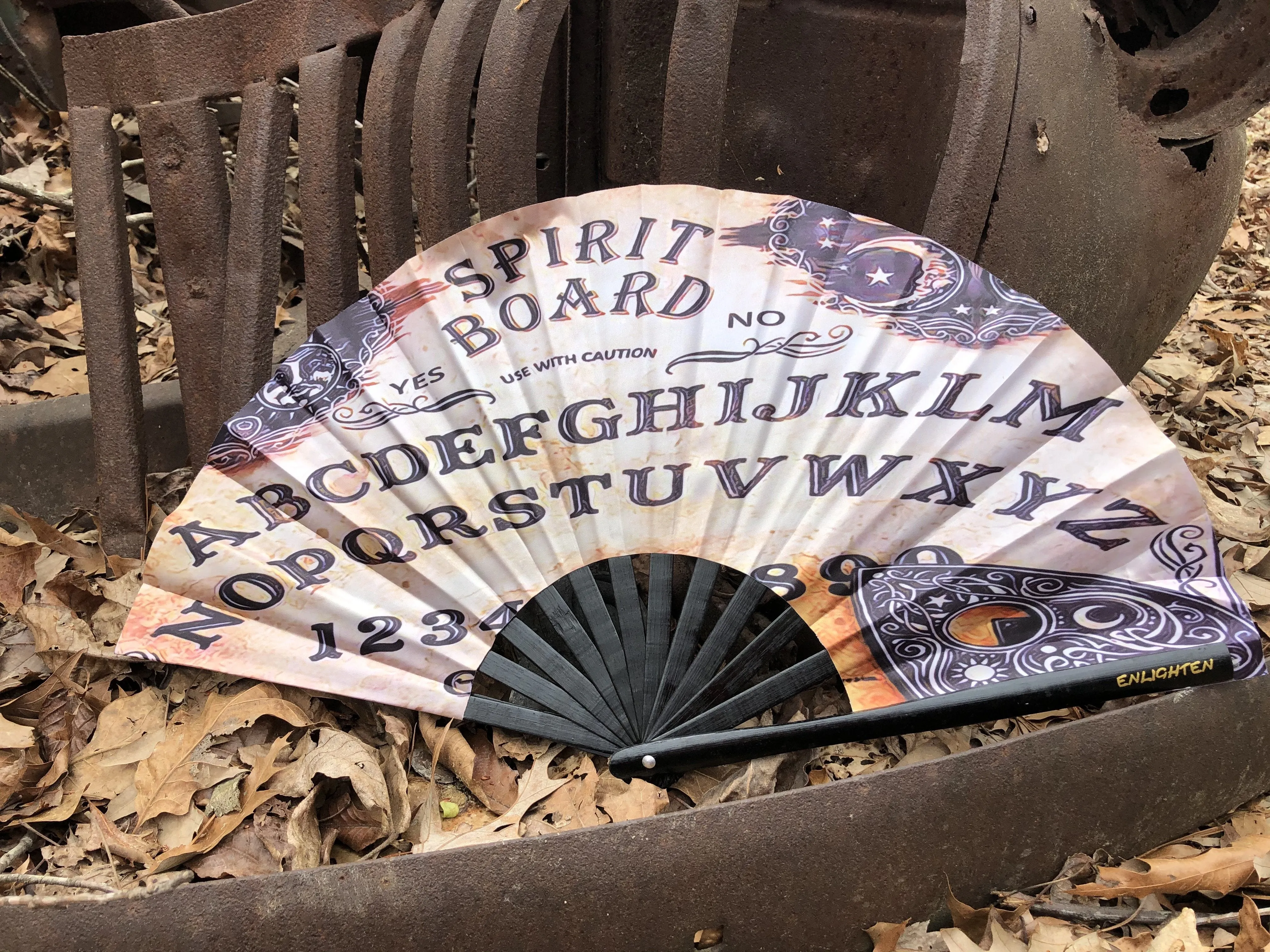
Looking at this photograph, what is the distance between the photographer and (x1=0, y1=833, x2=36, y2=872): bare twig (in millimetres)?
1663

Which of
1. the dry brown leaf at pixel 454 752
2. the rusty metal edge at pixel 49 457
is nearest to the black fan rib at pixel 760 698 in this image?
the dry brown leaf at pixel 454 752

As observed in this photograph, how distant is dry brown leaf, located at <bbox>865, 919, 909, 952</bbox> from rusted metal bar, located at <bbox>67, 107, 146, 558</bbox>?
172cm

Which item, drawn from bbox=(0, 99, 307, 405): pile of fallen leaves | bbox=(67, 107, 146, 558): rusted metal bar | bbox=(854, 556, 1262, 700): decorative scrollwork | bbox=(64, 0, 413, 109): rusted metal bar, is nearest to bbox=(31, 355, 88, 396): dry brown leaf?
bbox=(0, 99, 307, 405): pile of fallen leaves

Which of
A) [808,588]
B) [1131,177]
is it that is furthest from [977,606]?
[1131,177]

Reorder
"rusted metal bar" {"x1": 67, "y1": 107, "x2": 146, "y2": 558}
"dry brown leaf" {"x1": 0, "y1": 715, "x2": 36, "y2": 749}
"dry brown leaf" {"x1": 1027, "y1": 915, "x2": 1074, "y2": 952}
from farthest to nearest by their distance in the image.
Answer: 1. "rusted metal bar" {"x1": 67, "y1": 107, "x2": 146, "y2": 558}
2. "dry brown leaf" {"x1": 0, "y1": 715, "x2": 36, "y2": 749}
3. "dry brown leaf" {"x1": 1027, "y1": 915, "x2": 1074, "y2": 952}

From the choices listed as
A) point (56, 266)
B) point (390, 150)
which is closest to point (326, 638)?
point (390, 150)

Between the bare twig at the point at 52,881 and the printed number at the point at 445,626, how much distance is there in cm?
57

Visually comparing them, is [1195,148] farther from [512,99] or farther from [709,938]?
[709,938]

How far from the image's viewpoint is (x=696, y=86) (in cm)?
193

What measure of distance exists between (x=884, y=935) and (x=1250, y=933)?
22.7 inches

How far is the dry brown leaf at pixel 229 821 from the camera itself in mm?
1649

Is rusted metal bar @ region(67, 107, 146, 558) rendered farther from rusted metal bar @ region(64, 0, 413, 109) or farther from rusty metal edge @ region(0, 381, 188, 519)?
rusty metal edge @ region(0, 381, 188, 519)

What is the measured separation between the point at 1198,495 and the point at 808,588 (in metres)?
0.66

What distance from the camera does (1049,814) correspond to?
5.38ft
